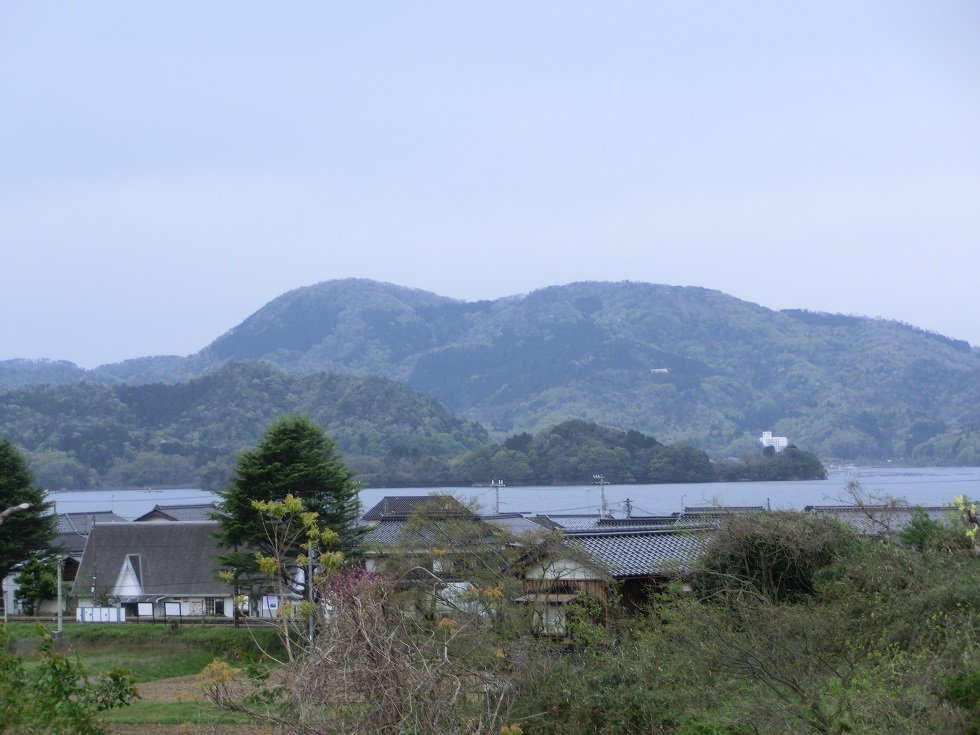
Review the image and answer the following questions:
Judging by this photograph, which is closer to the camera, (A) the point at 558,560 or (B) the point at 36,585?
(A) the point at 558,560

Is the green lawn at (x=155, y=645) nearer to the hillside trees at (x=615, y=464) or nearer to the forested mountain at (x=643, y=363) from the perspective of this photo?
the hillside trees at (x=615, y=464)

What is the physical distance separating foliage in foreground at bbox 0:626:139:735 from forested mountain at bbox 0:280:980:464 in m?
93.5

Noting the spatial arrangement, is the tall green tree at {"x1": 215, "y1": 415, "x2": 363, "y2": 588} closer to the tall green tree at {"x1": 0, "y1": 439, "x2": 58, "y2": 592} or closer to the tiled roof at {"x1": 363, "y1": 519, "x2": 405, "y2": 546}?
the tiled roof at {"x1": 363, "y1": 519, "x2": 405, "y2": 546}

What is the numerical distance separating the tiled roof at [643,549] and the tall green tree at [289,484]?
8071 mm

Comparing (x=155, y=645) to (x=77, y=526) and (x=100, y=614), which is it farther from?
(x=77, y=526)

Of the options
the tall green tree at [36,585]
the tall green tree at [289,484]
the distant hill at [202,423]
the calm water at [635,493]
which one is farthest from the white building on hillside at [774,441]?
the tall green tree at [36,585]

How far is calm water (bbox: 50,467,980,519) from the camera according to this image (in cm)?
5609

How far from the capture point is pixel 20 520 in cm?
2739

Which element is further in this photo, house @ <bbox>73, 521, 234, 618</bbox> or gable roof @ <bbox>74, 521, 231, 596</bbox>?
gable roof @ <bbox>74, 521, 231, 596</bbox>

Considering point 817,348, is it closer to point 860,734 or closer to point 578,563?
point 578,563

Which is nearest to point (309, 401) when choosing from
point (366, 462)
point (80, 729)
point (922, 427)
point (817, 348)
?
point (366, 462)

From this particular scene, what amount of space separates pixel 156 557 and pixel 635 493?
42147 mm

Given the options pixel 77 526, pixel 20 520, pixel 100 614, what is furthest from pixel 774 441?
pixel 20 520

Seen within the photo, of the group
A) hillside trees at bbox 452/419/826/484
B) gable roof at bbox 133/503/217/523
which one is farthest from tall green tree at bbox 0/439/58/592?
hillside trees at bbox 452/419/826/484
